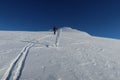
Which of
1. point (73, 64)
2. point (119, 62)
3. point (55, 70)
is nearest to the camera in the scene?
point (55, 70)

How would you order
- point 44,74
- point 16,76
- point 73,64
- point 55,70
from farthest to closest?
1. point 73,64
2. point 55,70
3. point 44,74
4. point 16,76

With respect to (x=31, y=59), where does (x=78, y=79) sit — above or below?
below

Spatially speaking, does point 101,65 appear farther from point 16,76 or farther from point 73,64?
point 16,76

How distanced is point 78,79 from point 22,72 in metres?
3.46

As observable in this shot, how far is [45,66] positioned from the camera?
11.0 meters

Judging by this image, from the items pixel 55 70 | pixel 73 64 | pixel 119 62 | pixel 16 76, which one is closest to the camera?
pixel 16 76

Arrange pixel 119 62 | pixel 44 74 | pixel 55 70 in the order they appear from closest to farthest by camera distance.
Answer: pixel 44 74
pixel 55 70
pixel 119 62

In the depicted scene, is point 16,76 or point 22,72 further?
point 22,72

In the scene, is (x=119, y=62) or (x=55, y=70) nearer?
(x=55, y=70)

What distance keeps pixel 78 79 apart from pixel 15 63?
4.64 meters

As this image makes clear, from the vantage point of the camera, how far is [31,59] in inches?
489

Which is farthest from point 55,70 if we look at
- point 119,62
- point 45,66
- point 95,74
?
point 119,62

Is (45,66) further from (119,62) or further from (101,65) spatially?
(119,62)

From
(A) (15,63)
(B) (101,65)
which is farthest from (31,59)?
(B) (101,65)
